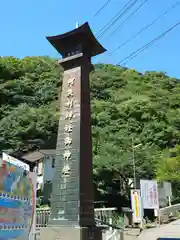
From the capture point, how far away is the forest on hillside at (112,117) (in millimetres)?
22219

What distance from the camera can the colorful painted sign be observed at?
451cm

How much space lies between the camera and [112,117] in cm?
3528

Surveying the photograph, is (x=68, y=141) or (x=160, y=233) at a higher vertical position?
(x=68, y=141)

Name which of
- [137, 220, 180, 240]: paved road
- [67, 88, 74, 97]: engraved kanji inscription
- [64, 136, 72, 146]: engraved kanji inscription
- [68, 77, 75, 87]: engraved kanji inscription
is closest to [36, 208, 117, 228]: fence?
[137, 220, 180, 240]: paved road

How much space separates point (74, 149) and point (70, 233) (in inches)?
83.2

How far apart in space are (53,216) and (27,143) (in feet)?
81.8

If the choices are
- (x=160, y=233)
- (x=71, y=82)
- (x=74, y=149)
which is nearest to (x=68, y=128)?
(x=74, y=149)

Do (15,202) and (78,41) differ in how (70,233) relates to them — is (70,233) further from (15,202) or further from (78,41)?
(78,41)

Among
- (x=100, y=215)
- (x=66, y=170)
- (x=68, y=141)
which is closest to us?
(x=66, y=170)

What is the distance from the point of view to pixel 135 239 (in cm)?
1031

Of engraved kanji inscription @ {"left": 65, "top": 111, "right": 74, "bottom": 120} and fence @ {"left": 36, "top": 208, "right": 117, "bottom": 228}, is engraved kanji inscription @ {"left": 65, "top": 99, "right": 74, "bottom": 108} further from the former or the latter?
fence @ {"left": 36, "top": 208, "right": 117, "bottom": 228}

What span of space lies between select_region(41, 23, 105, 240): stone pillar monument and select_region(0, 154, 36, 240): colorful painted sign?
2308 millimetres

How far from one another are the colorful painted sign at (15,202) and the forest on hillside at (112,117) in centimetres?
1585

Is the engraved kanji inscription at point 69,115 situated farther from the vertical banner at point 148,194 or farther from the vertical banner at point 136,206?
the vertical banner at point 148,194
